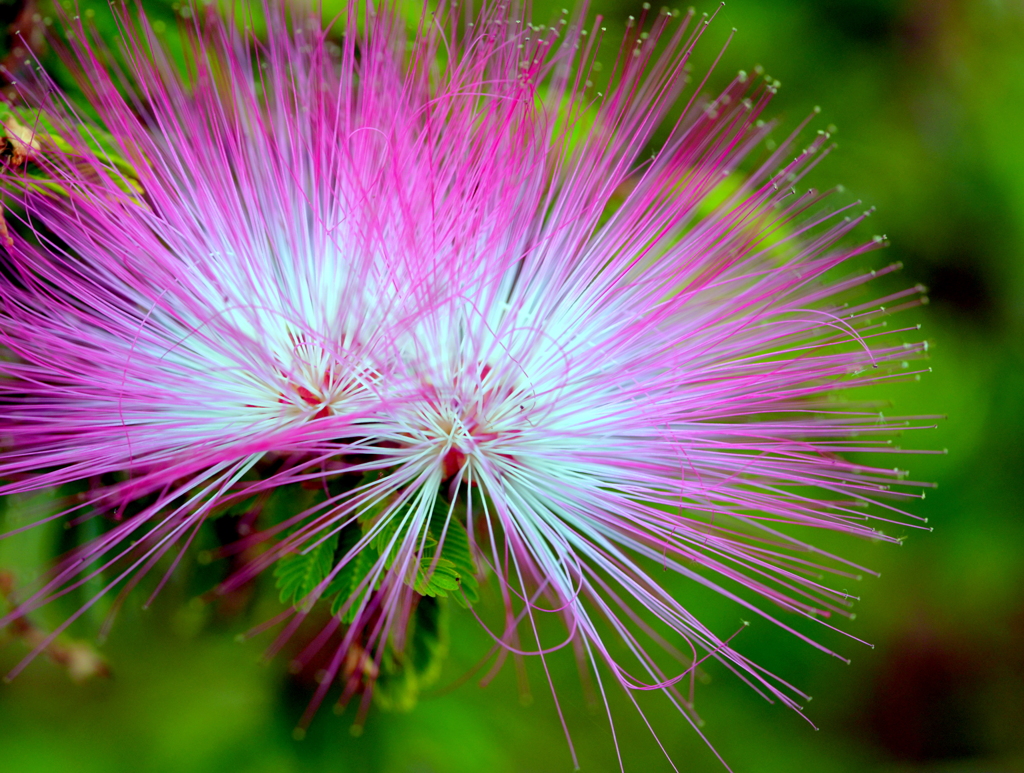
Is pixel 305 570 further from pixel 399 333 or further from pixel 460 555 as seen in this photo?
pixel 399 333

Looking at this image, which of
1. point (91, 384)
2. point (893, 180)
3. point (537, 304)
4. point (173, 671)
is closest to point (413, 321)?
point (537, 304)

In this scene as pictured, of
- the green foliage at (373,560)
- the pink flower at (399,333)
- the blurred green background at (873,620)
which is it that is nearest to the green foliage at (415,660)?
the pink flower at (399,333)

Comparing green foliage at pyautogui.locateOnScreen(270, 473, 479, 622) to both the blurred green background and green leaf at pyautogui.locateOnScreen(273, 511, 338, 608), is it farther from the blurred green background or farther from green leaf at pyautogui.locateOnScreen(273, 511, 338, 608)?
the blurred green background

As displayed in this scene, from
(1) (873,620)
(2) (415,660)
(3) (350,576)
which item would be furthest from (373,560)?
(1) (873,620)

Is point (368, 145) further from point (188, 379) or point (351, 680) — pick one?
point (351, 680)

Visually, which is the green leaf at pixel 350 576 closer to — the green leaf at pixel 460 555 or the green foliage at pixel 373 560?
the green foliage at pixel 373 560
